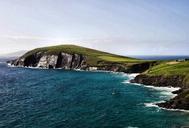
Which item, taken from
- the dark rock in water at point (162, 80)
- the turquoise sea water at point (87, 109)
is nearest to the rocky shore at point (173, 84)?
the dark rock in water at point (162, 80)

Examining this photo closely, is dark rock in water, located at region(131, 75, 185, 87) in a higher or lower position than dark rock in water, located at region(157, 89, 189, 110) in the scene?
higher

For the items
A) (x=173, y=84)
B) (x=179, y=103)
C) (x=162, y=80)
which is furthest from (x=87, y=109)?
(x=162, y=80)

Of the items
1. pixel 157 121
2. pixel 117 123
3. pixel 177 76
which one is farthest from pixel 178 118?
pixel 177 76

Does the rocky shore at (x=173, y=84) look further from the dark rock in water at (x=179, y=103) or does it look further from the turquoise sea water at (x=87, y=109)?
the turquoise sea water at (x=87, y=109)

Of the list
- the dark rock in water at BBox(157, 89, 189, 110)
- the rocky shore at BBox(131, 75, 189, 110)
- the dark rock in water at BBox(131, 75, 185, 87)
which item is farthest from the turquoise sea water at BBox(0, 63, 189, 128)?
the dark rock in water at BBox(131, 75, 185, 87)

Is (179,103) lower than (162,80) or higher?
lower

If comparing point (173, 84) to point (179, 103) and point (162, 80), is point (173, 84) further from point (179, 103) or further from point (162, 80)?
point (179, 103)

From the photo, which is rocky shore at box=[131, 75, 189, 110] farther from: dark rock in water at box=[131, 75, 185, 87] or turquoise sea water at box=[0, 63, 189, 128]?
turquoise sea water at box=[0, 63, 189, 128]

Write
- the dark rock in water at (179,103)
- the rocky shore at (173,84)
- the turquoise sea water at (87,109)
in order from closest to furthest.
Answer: the turquoise sea water at (87,109)
the dark rock in water at (179,103)
the rocky shore at (173,84)
